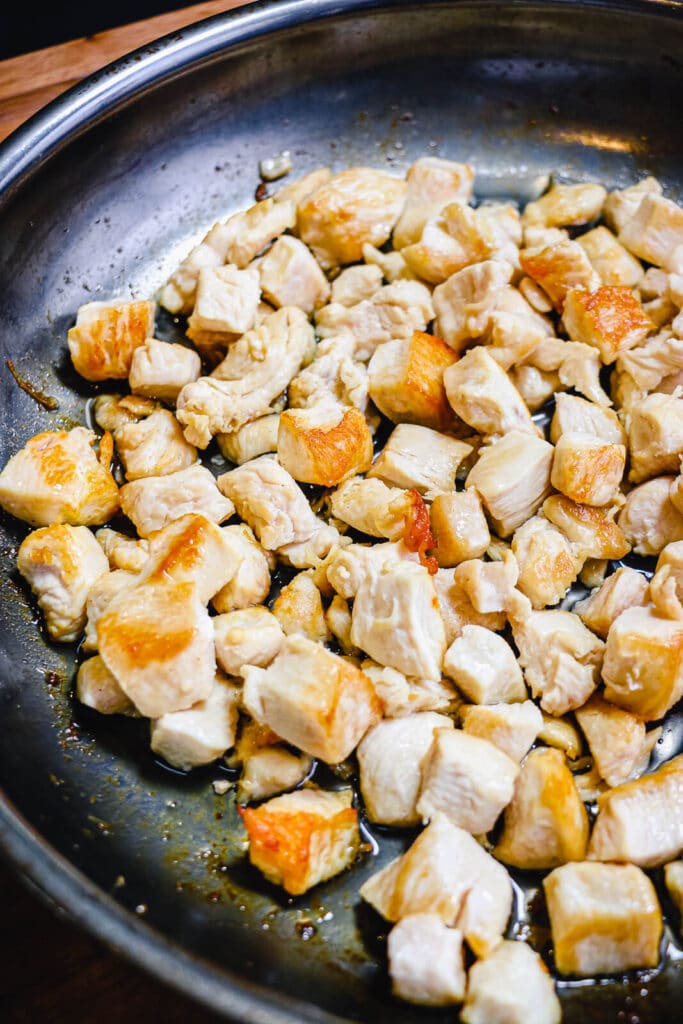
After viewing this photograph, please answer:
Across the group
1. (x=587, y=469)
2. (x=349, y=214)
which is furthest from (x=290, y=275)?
(x=587, y=469)

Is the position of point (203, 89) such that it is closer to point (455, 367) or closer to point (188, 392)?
point (188, 392)

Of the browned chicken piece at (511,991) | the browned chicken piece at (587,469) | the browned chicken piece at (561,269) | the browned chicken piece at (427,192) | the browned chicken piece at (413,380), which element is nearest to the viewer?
the browned chicken piece at (511,991)

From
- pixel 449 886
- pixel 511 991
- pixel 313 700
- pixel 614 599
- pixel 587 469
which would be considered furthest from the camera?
pixel 587 469

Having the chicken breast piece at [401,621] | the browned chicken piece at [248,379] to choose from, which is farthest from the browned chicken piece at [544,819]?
the browned chicken piece at [248,379]

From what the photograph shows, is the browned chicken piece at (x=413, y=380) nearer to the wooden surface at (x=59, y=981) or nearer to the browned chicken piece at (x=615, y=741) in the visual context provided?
the browned chicken piece at (x=615, y=741)

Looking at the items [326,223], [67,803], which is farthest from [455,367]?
[67,803]

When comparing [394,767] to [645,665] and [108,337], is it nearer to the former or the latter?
[645,665]

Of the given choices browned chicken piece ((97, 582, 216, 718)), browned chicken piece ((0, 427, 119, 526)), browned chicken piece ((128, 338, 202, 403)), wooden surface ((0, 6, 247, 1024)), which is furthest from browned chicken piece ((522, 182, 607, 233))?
wooden surface ((0, 6, 247, 1024))
